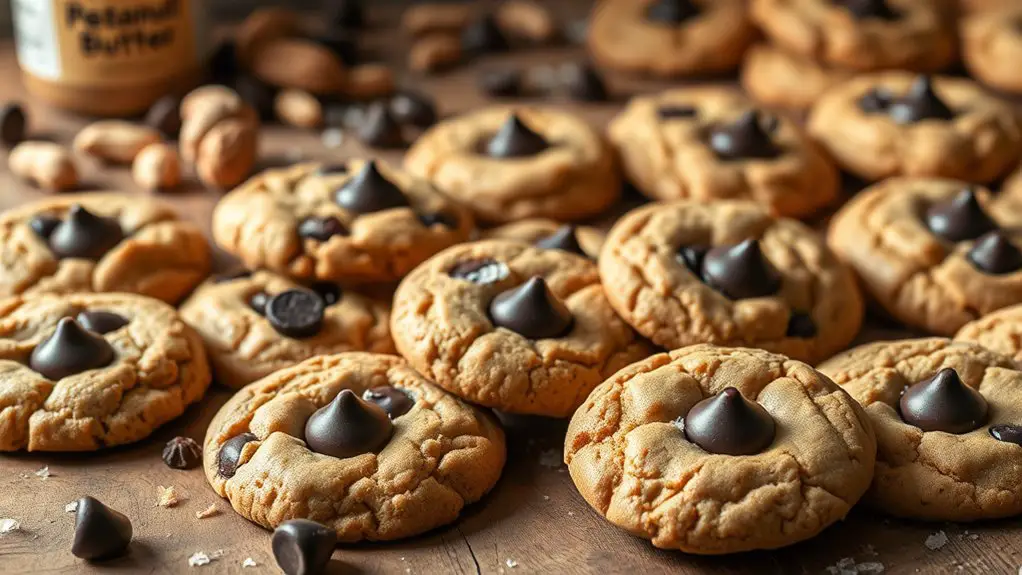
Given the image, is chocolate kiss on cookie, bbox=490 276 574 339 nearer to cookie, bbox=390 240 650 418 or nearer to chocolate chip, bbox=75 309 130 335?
cookie, bbox=390 240 650 418

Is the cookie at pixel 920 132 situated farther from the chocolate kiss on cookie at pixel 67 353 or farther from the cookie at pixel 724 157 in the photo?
the chocolate kiss on cookie at pixel 67 353

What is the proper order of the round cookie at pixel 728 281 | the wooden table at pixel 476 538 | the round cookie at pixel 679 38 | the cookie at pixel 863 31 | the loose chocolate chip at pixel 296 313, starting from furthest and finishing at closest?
1. the round cookie at pixel 679 38
2. the cookie at pixel 863 31
3. the loose chocolate chip at pixel 296 313
4. the round cookie at pixel 728 281
5. the wooden table at pixel 476 538

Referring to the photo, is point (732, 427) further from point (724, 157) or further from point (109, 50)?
point (109, 50)

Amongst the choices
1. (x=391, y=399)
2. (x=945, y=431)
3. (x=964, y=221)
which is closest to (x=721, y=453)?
(x=945, y=431)

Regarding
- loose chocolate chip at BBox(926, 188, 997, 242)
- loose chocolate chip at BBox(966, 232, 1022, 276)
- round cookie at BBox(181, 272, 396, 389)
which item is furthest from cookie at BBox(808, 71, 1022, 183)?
round cookie at BBox(181, 272, 396, 389)

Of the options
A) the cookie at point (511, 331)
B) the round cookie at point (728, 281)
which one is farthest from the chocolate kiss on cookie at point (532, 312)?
the round cookie at point (728, 281)
